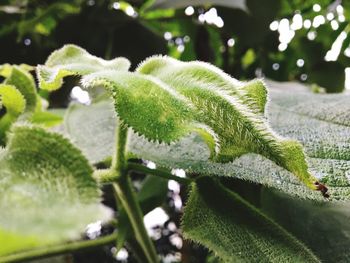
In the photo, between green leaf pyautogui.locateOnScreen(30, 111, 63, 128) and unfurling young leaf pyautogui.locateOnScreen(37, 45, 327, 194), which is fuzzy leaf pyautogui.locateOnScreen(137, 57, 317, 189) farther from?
green leaf pyautogui.locateOnScreen(30, 111, 63, 128)

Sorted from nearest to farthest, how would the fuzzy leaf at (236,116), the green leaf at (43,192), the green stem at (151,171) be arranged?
the green leaf at (43,192), the fuzzy leaf at (236,116), the green stem at (151,171)

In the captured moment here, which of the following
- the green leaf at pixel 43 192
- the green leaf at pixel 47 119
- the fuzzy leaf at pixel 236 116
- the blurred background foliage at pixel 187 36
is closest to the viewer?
the green leaf at pixel 43 192

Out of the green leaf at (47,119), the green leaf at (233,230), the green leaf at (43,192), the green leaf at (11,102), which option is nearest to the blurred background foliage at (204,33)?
the green leaf at (47,119)

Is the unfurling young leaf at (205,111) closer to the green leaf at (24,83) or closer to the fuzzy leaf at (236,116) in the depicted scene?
the fuzzy leaf at (236,116)

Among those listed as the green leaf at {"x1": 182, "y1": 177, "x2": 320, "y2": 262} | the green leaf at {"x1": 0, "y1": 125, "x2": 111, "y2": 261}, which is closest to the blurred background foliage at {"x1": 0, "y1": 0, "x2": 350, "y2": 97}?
the green leaf at {"x1": 182, "y1": 177, "x2": 320, "y2": 262}

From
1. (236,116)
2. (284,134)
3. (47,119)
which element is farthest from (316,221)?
(47,119)

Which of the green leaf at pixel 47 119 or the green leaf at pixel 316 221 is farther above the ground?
the green leaf at pixel 316 221

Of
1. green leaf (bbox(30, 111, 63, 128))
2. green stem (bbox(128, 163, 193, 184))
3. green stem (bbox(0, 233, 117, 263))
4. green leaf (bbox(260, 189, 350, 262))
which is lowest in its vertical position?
green stem (bbox(0, 233, 117, 263))

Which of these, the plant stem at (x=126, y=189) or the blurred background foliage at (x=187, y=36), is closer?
the plant stem at (x=126, y=189)

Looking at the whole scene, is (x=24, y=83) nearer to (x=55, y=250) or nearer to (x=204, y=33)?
(x=55, y=250)
